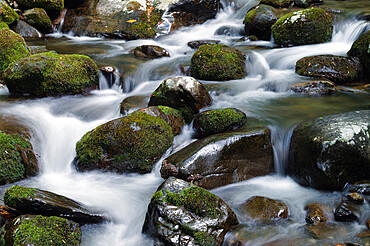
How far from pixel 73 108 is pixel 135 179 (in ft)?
9.25

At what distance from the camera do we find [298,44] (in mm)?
9805

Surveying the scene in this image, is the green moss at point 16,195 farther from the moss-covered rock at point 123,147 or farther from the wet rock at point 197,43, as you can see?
the wet rock at point 197,43

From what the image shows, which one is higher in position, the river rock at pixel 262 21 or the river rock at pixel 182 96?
the river rock at pixel 262 21

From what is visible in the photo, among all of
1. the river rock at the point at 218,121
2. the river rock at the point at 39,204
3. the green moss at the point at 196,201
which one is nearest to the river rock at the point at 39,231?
the river rock at the point at 39,204

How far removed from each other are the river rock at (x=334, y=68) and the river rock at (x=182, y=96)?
3358 millimetres

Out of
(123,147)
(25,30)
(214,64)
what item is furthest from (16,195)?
(25,30)

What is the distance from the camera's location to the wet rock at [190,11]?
13992mm

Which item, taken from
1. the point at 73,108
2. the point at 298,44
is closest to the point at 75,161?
the point at 73,108

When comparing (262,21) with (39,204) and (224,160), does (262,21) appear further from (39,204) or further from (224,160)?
(39,204)

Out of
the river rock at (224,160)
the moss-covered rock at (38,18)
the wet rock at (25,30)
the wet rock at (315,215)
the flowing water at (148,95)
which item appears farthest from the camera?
the moss-covered rock at (38,18)

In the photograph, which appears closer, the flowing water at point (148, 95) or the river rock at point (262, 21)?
the flowing water at point (148, 95)

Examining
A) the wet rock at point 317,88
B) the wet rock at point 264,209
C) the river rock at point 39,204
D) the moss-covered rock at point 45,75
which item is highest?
the moss-covered rock at point 45,75

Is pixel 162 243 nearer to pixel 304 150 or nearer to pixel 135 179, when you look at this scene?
pixel 135 179

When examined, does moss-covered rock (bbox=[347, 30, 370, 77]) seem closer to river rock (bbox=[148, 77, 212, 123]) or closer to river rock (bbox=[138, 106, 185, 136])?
river rock (bbox=[148, 77, 212, 123])
